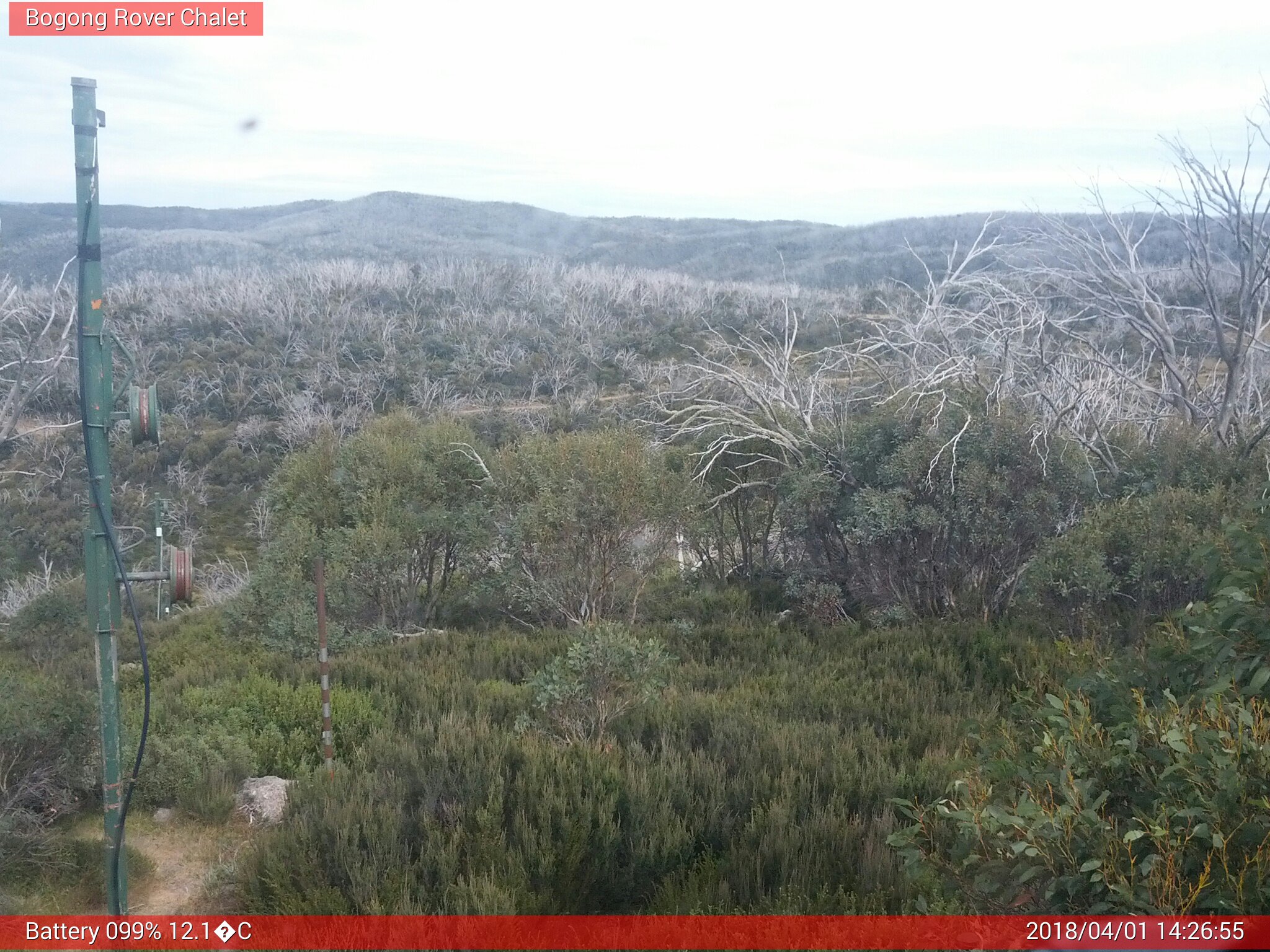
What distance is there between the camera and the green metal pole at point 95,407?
3.81 m

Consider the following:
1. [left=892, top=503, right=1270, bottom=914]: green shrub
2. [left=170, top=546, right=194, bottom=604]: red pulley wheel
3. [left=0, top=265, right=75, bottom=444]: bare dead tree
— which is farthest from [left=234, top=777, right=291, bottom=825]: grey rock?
[left=0, top=265, right=75, bottom=444]: bare dead tree

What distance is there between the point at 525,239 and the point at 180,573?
71329 millimetres

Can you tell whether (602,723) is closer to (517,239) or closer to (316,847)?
(316,847)

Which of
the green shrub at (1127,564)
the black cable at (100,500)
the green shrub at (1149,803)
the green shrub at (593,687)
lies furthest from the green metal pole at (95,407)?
the green shrub at (1127,564)

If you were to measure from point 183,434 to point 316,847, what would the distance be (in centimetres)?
2504

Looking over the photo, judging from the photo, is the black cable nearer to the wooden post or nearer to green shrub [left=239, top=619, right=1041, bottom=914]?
green shrub [left=239, top=619, right=1041, bottom=914]

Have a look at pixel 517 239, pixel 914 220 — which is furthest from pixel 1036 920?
pixel 517 239

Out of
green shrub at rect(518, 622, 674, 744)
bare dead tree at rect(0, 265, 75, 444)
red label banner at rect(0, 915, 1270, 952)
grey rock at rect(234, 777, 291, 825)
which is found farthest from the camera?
bare dead tree at rect(0, 265, 75, 444)

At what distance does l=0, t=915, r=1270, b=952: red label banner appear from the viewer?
128 inches

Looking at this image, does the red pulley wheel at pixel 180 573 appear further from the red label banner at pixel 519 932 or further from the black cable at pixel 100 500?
the red label banner at pixel 519 932

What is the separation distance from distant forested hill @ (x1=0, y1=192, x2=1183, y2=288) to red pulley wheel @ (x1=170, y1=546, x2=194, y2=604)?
16064mm

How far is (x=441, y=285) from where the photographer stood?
4481cm

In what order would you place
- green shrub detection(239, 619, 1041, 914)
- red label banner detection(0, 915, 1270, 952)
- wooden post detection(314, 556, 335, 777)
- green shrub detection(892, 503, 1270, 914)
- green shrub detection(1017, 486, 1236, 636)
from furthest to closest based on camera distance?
green shrub detection(1017, 486, 1236, 636) → wooden post detection(314, 556, 335, 777) → green shrub detection(239, 619, 1041, 914) → red label banner detection(0, 915, 1270, 952) → green shrub detection(892, 503, 1270, 914)

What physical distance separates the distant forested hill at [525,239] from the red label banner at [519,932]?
53.5 feet
